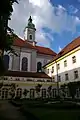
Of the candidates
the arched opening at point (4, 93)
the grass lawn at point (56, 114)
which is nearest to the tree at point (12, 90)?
the arched opening at point (4, 93)

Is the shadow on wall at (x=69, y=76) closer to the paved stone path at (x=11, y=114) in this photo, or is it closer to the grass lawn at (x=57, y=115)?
the paved stone path at (x=11, y=114)

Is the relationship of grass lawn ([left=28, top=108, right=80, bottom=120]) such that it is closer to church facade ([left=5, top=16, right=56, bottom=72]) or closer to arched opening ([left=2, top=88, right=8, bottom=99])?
arched opening ([left=2, top=88, right=8, bottom=99])

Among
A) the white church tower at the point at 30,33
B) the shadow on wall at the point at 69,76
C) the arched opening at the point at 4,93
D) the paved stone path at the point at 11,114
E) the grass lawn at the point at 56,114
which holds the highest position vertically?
the white church tower at the point at 30,33

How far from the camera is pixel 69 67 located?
3597 cm

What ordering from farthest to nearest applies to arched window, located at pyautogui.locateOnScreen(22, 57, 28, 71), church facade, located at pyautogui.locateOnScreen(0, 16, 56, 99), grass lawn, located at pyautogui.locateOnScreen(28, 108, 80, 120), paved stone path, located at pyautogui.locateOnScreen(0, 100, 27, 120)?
arched window, located at pyautogui.locateOnScreen(22, 57, 28, 71)
church facade, located at pyautogui.locateOnScreen(0, 16, 56, 99)
paved stone path, located at pyautogui.locateOnScreen(0, 100, 27, 120)
grass lawn, located at pyautogui.locateOnScreen(28, 108, 80, 120)

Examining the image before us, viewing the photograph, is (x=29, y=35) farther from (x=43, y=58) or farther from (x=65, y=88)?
(x=65, y=88)

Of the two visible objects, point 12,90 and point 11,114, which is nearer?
point 11,114

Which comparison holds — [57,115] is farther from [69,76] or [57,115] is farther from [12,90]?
[12,90]

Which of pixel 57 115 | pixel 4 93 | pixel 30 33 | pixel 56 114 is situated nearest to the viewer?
pixel 57 115

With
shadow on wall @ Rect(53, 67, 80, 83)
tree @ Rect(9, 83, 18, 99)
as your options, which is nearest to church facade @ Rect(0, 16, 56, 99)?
tree @ Rect(9, 83, 18, 99)

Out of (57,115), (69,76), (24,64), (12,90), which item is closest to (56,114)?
(57,115)

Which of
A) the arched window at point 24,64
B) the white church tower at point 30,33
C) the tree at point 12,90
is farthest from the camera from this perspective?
the white church tower at point 30,33

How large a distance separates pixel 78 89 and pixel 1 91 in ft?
51.3

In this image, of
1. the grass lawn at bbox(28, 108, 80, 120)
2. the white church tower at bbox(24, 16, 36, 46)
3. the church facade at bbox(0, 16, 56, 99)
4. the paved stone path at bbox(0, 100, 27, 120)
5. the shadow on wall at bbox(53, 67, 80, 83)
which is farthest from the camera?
the white church tower at bbox(24, 16, 36, 46)
